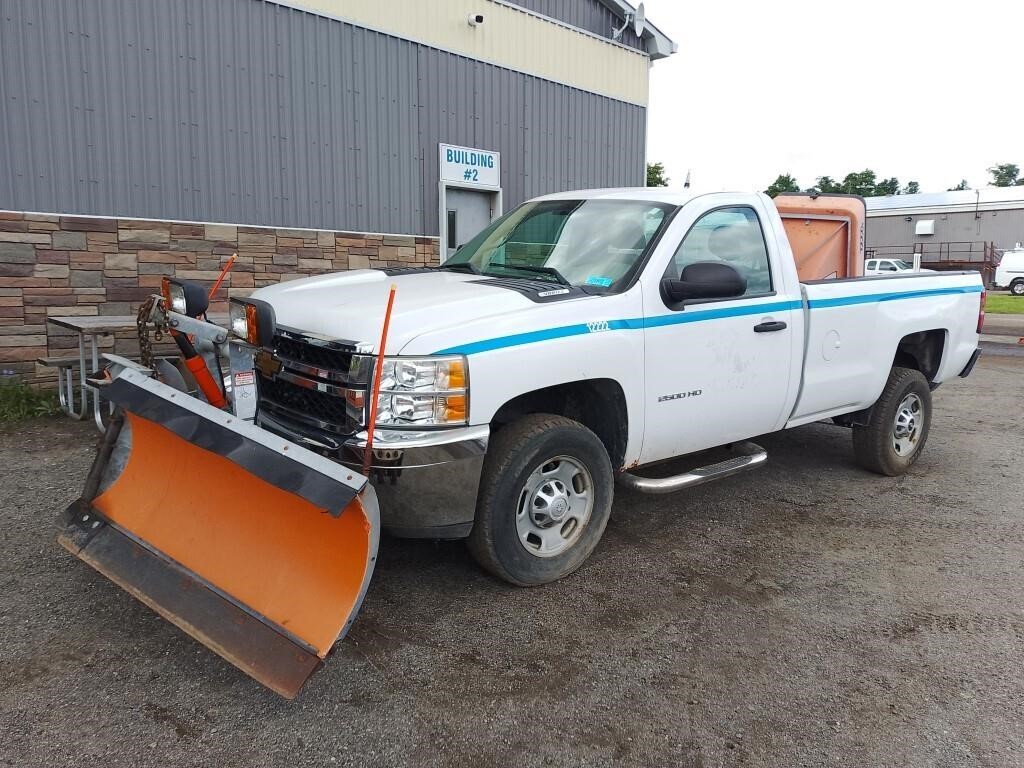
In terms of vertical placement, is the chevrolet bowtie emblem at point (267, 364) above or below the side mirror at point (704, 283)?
below

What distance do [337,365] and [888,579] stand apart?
10.0ft

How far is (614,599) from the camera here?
380 cm

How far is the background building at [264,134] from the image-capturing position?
727 centimetres

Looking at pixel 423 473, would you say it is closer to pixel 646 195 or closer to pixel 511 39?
pixel 646 195

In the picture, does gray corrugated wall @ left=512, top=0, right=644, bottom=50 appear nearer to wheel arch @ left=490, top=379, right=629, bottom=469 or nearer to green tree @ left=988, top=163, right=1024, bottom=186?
wheel arch @ left=490, top=379, right=629, bottom=469

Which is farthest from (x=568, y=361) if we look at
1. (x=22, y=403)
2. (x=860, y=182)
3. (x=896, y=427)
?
(x=860, y=182)

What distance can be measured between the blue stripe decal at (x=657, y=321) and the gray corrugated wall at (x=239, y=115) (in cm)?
597

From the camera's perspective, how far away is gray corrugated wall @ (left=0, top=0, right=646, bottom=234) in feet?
23.7

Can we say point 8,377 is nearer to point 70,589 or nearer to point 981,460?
point 70,589

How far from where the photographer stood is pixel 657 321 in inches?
161

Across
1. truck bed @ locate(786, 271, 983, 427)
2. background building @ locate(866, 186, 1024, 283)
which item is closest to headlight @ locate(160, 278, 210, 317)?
truck bed @ locate(786, 271, 983, 427)

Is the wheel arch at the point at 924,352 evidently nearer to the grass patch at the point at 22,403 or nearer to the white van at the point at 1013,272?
the grass patch at the point at 22,403

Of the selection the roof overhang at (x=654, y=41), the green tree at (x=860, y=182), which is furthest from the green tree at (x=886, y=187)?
the roof overhang at (x=654, y=41)

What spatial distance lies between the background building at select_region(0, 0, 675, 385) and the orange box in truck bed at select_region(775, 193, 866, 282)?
4.88 metres
